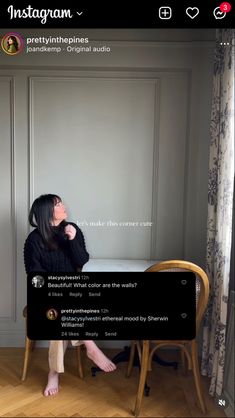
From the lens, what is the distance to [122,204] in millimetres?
1175

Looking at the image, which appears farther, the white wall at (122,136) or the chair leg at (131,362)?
the chair leg at (131,362)

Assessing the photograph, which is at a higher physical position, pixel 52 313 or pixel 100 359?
pixel 52 313

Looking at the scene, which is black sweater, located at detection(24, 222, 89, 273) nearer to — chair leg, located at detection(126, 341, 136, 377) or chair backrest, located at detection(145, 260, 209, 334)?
chair backrest, located at detection(145, 260, 209, 334)

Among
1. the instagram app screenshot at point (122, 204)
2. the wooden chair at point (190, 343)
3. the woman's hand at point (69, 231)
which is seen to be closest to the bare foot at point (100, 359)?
the instagram app screenshot at point (122, 204)

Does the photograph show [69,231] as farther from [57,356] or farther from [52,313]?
[57,356]

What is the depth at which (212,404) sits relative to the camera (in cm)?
117

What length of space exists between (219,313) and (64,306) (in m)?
0.52

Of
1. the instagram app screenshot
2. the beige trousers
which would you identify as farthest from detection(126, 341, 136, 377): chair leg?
the beige trousers
